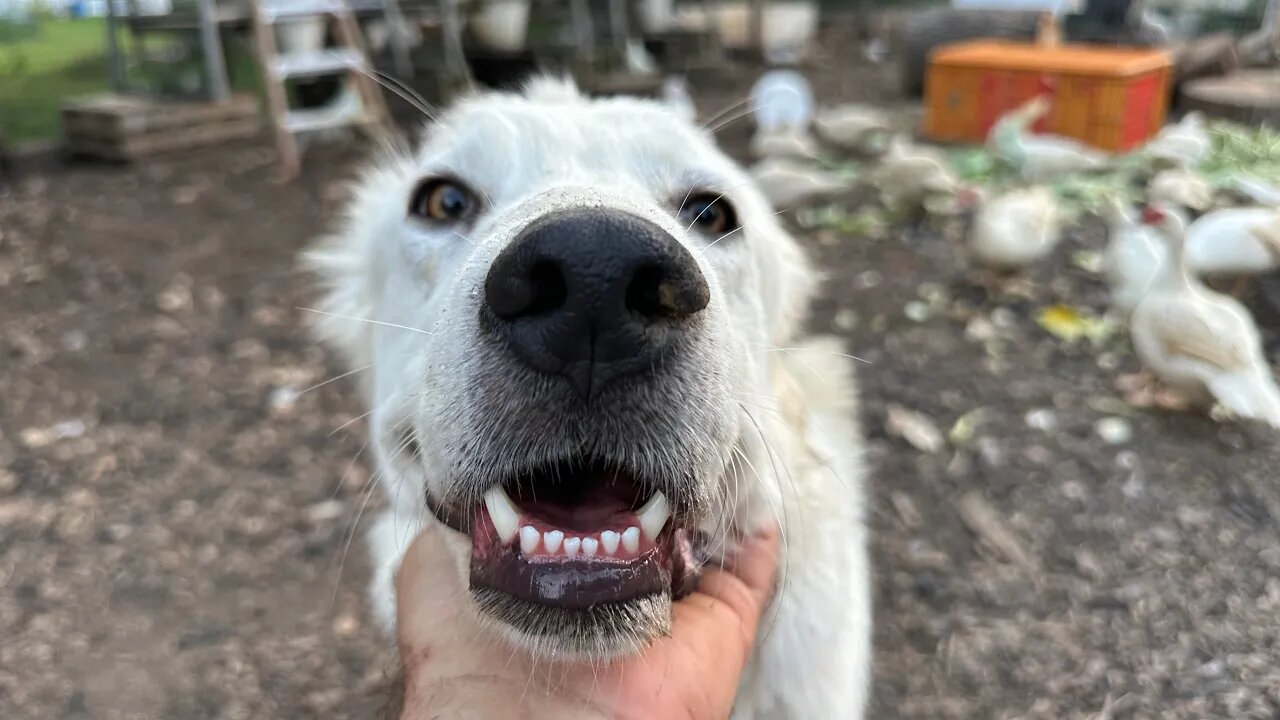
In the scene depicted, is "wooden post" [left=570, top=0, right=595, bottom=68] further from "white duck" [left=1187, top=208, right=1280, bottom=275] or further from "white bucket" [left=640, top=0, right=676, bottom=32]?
"white duck" [left=1187, top=208, right=1280, bottom=275]

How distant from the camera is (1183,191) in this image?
4.80 metres

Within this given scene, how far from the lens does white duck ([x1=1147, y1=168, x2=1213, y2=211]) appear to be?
4.78 metres

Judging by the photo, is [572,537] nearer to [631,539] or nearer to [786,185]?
[631,539]

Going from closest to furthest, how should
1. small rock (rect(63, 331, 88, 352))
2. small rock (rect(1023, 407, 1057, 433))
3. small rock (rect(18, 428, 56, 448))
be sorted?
small rock (rect(1023, 407, 1057, 433)) → small rock (rect(18, 428, 56, 448)) → small rock (rect(63, 331, 88, 352))

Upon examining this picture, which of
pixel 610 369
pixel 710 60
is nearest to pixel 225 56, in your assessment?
pixel 710 60

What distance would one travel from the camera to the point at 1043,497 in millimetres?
3445

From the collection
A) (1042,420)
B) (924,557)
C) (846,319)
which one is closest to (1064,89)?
(846,319)

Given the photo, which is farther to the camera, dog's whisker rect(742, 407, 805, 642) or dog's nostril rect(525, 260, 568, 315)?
dog's whisker rect(742, 407, 805, 642)

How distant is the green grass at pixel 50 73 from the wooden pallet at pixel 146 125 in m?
0.28

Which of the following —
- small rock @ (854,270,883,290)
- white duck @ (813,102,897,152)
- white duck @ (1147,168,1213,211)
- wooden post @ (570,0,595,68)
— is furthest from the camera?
wooden post @ (570,0,595,68)

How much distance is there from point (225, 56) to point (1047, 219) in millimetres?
8737

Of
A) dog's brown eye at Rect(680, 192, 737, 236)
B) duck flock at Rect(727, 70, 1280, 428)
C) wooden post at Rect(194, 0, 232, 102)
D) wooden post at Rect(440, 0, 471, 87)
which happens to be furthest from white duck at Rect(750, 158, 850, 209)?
wooden post at Rect(194, 0, 232, 102)

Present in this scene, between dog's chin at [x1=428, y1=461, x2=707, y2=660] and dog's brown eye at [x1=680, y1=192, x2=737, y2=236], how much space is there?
769mm

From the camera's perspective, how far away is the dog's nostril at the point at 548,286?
123cm
